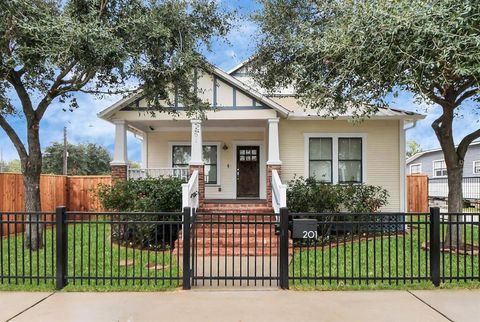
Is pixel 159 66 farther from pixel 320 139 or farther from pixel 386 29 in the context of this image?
pixel 320 139

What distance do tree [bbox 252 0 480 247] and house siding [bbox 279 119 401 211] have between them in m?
2.43

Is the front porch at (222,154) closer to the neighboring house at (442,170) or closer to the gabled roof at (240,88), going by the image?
the gabled roof at (240,88)

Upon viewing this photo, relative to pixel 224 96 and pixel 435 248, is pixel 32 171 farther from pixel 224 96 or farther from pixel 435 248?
pixel 435 248

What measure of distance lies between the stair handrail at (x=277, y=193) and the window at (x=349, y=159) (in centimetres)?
289

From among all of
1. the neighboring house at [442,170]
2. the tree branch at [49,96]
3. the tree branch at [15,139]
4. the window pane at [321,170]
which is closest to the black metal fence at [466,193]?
the neighboring house at [442,170]

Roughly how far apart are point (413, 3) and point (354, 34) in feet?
3.22

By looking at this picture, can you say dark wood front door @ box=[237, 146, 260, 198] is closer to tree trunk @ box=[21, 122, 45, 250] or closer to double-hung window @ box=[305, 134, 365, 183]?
double-hung window @ box=[305, 134, 365, 183]

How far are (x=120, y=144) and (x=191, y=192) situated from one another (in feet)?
9.99

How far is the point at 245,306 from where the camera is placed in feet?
16.3

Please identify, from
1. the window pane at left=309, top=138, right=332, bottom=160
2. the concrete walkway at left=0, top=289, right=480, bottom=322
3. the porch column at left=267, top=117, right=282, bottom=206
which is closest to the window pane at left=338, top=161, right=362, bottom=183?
the window pane at left=309, top=138, right=332, bottom=160

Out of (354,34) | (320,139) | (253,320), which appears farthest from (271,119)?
(253,320)

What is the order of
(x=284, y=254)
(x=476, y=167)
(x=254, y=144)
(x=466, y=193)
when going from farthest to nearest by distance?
(x=476, y=167), (x=466, y=193), (x=254, y=144), (x=284, y=254)

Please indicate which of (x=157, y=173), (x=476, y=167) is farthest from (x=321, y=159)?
(x=476, y=167)

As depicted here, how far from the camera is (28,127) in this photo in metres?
8.84
